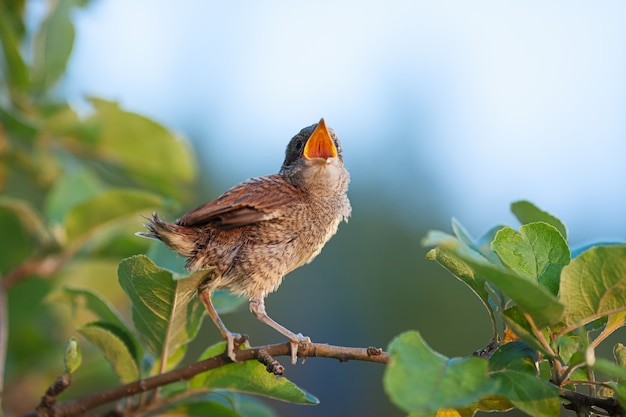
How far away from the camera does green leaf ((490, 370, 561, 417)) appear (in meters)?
1.45

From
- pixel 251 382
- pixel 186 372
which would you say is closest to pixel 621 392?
pixel 251 382

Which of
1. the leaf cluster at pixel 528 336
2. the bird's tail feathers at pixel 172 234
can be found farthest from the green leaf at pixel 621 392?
the bird's tail feathers at pixel 172 234

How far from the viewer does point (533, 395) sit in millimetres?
1457

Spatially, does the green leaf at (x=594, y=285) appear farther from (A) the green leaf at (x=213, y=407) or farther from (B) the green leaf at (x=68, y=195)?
(B) the green leaf at (x=68, y=195)

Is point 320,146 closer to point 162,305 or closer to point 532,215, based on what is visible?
point 532,215

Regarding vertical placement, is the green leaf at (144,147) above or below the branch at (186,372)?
above

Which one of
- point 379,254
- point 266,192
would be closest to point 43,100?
point 266,192

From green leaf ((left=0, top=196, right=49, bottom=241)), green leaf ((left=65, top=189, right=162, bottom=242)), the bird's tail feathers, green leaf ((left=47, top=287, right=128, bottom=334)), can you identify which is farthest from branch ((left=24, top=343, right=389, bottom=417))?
green leaf ((left=0, top=196, right=49, bottom=241))

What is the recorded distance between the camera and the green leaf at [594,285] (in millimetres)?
1446

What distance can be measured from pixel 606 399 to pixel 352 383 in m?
9.64

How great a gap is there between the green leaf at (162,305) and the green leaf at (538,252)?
2.42 ft

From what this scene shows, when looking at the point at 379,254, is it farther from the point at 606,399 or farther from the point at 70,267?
the point at 606,399

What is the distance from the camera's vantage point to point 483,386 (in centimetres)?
133

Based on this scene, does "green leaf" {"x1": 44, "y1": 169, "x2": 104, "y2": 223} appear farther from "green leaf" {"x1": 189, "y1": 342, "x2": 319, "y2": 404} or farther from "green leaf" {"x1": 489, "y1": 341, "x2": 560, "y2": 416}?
"green leaf" {"x1": 489, "y1": 341, "x2": 560, "y2": 416}
